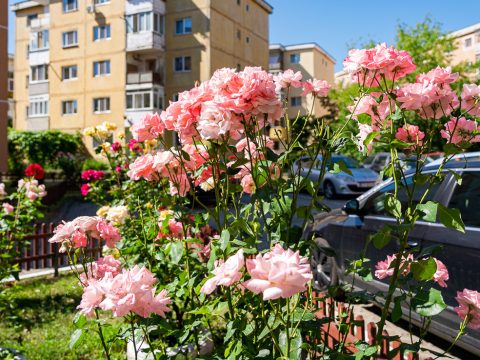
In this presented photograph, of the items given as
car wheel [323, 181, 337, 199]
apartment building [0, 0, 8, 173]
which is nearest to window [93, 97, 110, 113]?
apartment building [0, 0, 8, 173]

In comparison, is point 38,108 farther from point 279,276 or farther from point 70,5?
point 279,276

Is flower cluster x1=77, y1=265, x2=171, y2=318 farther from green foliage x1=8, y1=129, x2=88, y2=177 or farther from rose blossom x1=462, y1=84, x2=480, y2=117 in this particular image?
green foliage x1=8, y1=129, x2=88, y2=177

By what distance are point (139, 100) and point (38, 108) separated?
996cm

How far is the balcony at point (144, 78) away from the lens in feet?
99.6

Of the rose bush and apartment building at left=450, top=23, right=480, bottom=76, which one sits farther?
apartment building at left=450, top=23, right=480, bottom=76

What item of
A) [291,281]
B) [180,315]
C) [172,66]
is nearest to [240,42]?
[172,66]

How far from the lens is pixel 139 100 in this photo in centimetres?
3091

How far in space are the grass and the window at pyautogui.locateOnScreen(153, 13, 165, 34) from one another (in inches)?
1036

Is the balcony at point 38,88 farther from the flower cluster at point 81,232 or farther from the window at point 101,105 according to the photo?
the flower cluster at point 81,232

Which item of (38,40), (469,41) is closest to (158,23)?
(38,40)

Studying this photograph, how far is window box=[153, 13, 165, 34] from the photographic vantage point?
3080cm

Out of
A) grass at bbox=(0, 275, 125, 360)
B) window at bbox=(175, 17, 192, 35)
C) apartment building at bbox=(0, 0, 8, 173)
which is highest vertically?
window at bbox=(175, 17, 192, 35)

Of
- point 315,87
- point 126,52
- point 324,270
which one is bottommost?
point 324,270

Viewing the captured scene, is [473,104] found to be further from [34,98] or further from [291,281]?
[34,98]
